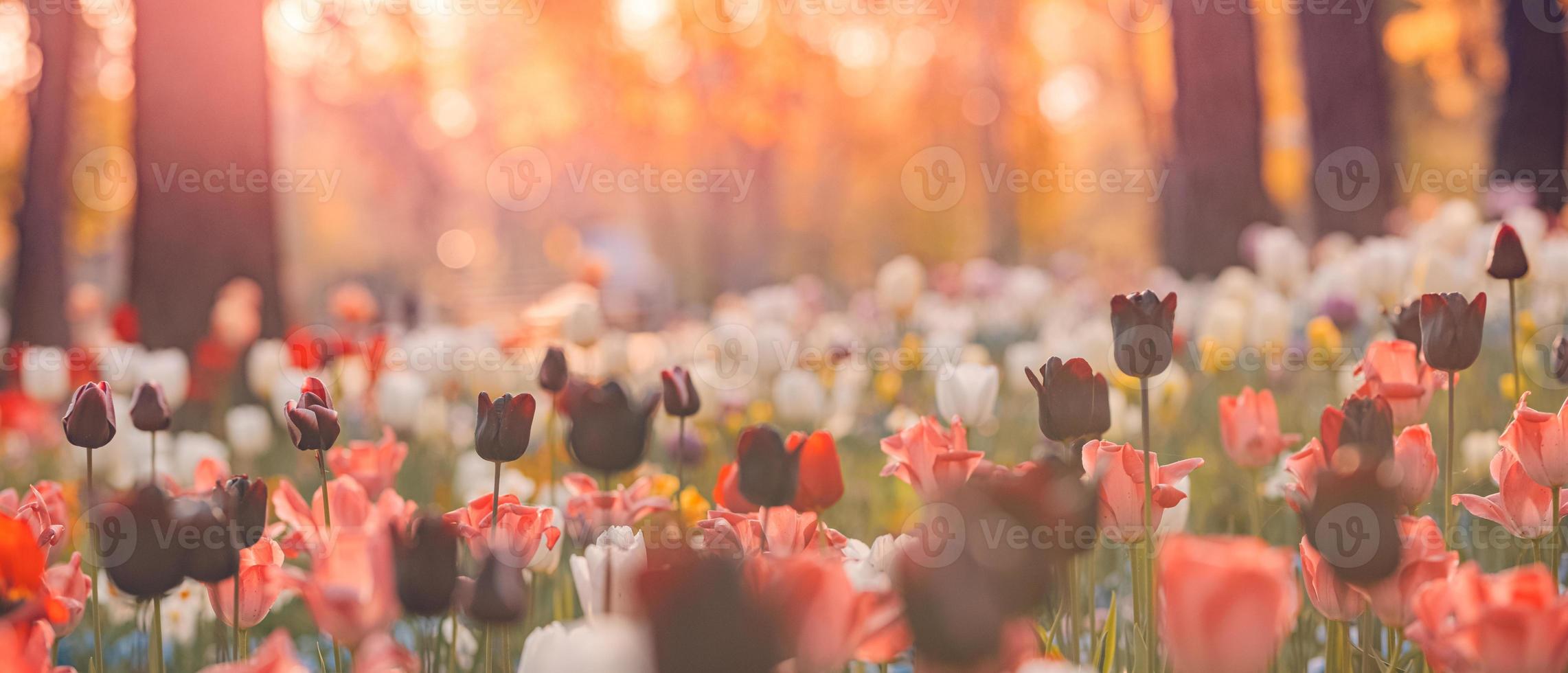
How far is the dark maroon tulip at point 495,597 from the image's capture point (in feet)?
2.94

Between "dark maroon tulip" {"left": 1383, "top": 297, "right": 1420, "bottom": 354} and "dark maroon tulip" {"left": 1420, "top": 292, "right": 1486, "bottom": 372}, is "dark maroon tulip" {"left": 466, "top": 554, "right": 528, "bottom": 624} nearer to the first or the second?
"dark maroon tulip" {"left": 1420, "top": 292, "right": 1486, "bottom": 372}

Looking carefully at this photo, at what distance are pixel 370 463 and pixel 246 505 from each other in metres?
0.48

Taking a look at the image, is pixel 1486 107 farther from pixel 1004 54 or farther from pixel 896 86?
pixel 896 86

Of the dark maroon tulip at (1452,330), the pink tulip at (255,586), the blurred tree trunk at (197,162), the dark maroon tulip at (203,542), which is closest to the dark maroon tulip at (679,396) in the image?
the pink tulip at (255,586)

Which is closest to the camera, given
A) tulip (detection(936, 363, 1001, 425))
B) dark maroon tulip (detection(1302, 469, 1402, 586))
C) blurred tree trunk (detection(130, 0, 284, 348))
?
dark maroon tulip (detection(1302, 469, 1402, 586))

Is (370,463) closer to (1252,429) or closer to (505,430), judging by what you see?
(505,430)

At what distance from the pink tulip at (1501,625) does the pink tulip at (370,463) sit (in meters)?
1.30

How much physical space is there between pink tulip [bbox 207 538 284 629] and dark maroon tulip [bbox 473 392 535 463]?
0.26 meters

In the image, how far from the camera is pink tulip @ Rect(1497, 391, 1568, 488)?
121cm

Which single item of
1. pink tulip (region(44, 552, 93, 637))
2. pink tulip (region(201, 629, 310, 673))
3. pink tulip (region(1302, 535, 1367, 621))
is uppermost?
pink tulip (region(201, 629, 310, 673))

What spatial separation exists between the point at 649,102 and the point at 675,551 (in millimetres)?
15135

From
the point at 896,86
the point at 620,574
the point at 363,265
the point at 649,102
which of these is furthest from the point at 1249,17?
the point at 363,265

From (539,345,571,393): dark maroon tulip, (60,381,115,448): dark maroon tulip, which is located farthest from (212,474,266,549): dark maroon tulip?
(539,345,571,393): dark maroon tulip

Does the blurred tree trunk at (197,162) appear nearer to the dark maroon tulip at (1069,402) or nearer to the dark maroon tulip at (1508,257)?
the dark maroon tulip at (1069,402)
